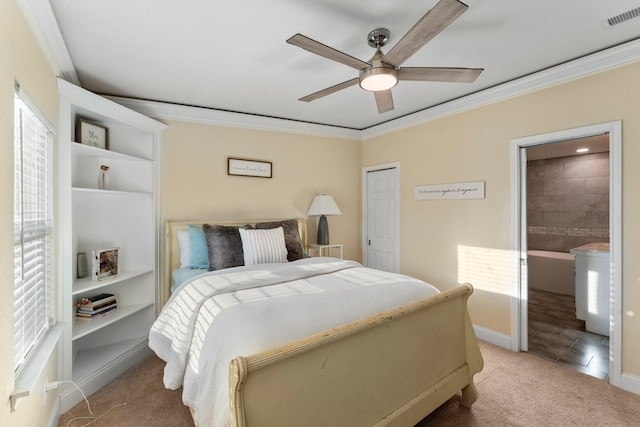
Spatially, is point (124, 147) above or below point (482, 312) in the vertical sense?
above

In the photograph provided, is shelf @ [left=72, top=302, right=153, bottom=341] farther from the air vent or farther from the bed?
the air vent

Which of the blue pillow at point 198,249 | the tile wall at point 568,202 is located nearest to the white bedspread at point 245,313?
the blue pillow at point 198,249

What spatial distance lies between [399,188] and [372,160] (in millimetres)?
681

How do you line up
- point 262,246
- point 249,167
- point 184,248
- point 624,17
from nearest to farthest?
1. point 624,17
2. point 262,246
3. point 184,248
4. point 249,167

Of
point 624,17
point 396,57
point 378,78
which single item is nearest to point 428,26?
point 396,57

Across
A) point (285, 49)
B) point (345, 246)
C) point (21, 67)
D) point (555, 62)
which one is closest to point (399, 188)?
point (345, 246)

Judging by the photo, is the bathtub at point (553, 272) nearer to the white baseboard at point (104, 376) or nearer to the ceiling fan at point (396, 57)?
the ceiling fan at point (396, 57)

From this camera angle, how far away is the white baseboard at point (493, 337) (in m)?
2.91

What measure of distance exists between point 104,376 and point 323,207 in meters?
2.69

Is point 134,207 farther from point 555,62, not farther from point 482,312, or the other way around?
point 555,62

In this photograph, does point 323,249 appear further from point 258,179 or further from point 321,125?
point 321,125

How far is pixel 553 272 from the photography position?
4.78 meters

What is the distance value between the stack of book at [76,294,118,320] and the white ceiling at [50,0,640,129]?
76.6 inches

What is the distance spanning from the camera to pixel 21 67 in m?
1.38
